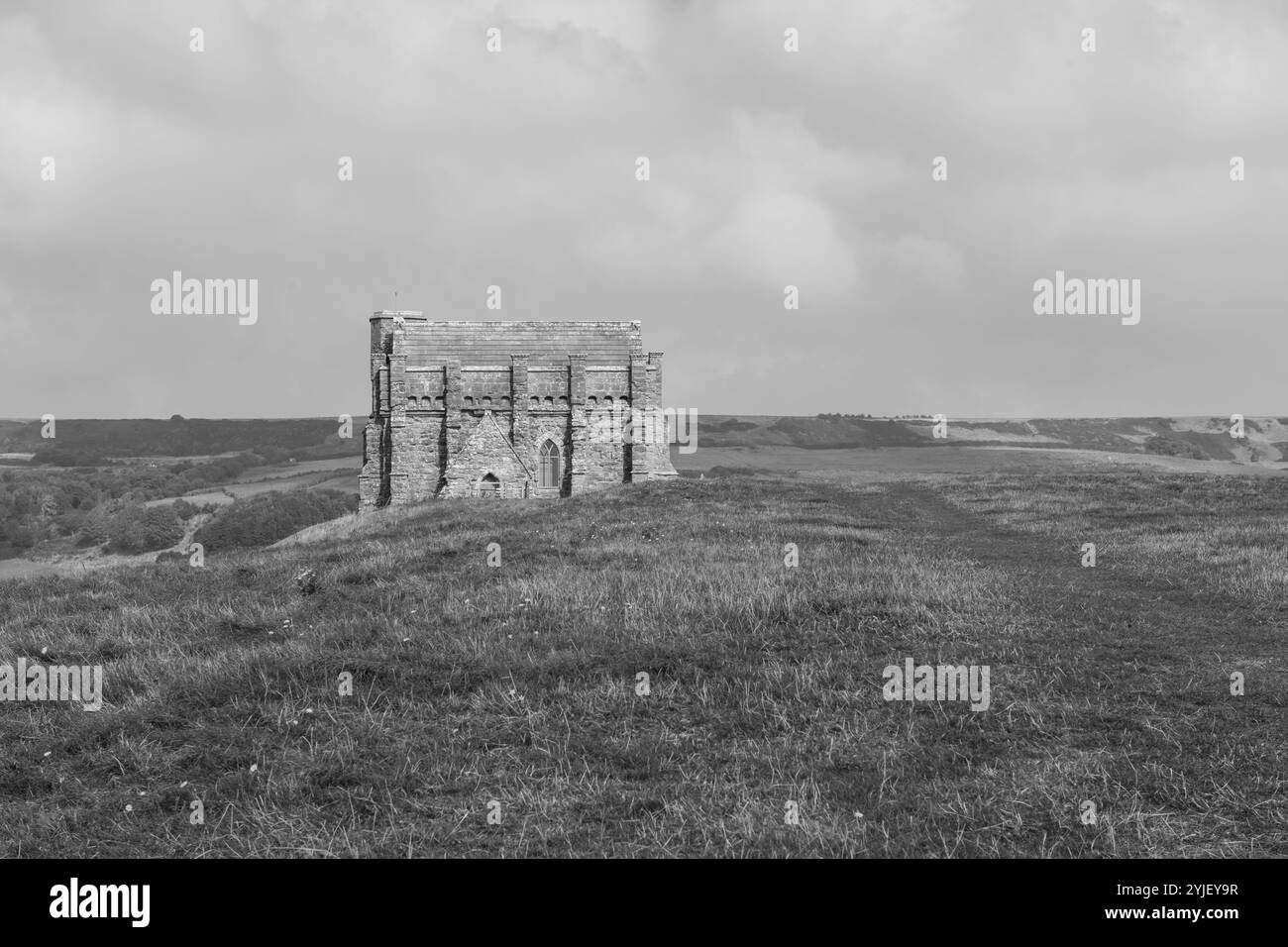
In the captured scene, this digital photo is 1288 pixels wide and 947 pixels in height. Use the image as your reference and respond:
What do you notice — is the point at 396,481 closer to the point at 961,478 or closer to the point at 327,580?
the point at 961,478

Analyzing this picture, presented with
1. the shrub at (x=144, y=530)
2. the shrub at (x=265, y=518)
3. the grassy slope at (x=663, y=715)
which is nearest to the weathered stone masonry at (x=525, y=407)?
the shrub at (x=265, y=518)

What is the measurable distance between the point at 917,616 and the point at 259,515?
178 ft

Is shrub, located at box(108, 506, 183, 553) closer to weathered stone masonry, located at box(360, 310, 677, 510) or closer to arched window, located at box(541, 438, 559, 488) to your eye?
weathered stone masonry, located at box(360, 310, 677, 510)

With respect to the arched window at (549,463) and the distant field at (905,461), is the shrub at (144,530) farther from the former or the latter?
the distant field at (905,461)

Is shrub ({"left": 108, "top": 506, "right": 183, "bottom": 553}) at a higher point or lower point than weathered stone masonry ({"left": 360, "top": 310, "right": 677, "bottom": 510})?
lower

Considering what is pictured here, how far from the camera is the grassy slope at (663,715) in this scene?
7.21 meters

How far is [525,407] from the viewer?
162ft

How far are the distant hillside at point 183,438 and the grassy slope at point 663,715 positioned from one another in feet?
360

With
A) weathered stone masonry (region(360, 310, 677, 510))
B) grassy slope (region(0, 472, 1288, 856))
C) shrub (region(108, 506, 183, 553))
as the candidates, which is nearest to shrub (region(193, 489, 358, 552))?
shrub (region(108, 506, 183, 553))

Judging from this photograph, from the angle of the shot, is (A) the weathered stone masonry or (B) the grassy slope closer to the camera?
(B) the grassy slope

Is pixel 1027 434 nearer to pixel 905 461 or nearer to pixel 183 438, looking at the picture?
pixel 905 461

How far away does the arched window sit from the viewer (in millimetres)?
49688

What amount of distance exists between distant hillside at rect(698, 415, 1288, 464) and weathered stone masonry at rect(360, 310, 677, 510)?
58840 mm

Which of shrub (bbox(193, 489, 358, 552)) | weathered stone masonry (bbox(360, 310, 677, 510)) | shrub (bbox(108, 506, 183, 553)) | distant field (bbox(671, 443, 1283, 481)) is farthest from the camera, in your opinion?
distant field (bbox(671, 443, 1283, 481))
